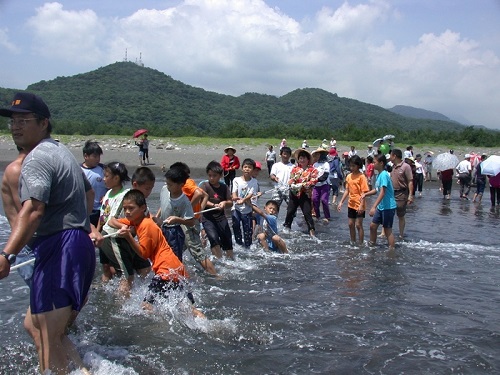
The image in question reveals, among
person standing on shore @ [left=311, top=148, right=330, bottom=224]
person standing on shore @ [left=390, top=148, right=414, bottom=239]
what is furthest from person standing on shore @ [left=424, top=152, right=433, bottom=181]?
person standing on shore @ [left=390, top=148, right=414, bottom=239]

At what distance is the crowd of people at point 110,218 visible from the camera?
12.0ft

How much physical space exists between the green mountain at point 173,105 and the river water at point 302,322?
52.6m

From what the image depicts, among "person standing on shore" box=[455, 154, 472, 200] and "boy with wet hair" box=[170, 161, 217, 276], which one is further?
"person standing on shore" box=[455, 154, 472, 200]

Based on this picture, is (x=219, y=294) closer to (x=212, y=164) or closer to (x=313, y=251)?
(x=212, y=164)

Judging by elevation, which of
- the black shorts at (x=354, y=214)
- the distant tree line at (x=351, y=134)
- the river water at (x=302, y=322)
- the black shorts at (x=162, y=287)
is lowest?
the river water at (x=302, y=322)

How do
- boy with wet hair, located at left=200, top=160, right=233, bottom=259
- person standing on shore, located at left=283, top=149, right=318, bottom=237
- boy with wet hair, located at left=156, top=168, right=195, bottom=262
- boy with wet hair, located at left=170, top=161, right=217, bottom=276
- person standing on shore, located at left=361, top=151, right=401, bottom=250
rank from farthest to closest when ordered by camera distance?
person standing on shore, located at left=283, top=149, right=318, bottom=237, person standing on shore, located at left=361, top=151, right=401, bottom=250, boy with wet hair, located at left=200, top=160, right=233, bottom=259, boy with wet hair, located at left=170, top=161, right=217, bottom=276, boy with wet hair, located at left=156, top=168, right=195, bottom=262

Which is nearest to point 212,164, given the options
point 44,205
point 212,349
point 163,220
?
point 163,220

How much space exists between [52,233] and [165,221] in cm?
284

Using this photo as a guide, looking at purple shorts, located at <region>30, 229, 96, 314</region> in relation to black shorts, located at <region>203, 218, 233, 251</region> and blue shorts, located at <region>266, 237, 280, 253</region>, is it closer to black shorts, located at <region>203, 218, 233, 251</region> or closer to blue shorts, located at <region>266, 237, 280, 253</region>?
black shorts, located at <region>203, 218, 233, 251</region>

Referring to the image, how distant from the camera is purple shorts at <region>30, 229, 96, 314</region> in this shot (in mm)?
3656

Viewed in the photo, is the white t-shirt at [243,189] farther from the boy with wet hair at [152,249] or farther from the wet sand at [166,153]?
the wet sand at [166,153]

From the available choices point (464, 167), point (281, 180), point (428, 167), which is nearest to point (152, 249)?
point (281, 180)

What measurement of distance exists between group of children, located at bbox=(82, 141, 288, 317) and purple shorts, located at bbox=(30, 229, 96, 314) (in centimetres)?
167

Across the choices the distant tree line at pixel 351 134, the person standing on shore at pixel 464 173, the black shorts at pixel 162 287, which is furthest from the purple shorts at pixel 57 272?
the distant tree line at pixel 351 134
